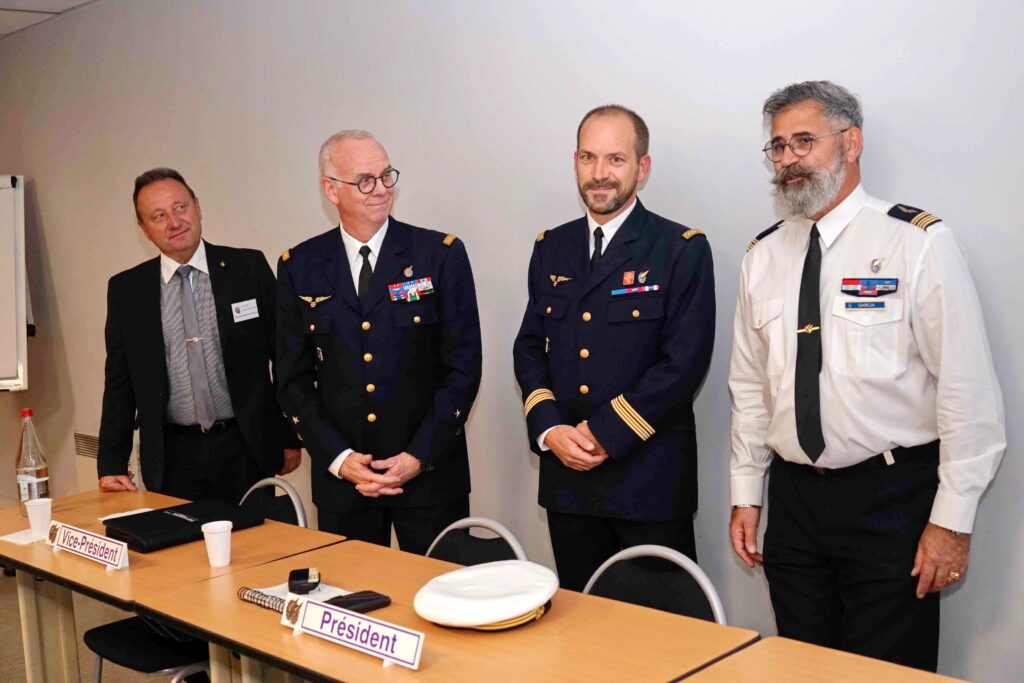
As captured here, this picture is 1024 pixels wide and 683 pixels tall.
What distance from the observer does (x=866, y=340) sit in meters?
2.51

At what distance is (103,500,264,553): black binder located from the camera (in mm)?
2676

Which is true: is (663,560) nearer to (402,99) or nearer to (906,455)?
(906,455)

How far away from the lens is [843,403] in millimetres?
2498

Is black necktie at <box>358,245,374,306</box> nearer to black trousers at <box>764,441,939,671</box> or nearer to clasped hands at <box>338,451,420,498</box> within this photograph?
clasped hands at <box>338,451,420,498</box>

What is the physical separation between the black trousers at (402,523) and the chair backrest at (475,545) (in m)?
0.41

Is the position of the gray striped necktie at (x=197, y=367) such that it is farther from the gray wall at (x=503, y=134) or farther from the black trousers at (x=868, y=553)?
the black trousers at (x=868, y=553)

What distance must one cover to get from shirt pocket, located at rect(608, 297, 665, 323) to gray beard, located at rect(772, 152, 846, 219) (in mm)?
487

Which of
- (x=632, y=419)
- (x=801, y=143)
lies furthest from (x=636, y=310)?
(x=801, y=143)

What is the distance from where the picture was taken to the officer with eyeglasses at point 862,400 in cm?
240

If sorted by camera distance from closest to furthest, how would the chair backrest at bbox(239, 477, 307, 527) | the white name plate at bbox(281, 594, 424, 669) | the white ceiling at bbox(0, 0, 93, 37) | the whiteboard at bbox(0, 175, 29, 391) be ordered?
the white name plate at bbox(281, 594, 424, 669) < the chair backrest at bbox(239, 477, 307, 527) < the white ceiling at bbox(0, 0, 93, 37) < the whiteboard at bbox(0, 175, 29, 391)

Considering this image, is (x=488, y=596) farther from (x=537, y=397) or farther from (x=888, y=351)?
(x=888, y=351)

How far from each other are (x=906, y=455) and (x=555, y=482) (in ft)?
3.48

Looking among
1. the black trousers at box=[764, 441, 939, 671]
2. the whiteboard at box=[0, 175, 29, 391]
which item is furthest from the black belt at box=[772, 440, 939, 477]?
the whiteboard at box=[0, 175, 29, 391]

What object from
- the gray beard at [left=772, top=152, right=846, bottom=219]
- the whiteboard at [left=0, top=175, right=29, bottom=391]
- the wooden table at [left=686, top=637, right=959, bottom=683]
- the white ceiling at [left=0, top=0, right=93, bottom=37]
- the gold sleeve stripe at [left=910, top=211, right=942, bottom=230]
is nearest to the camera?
the wooden table at [left=686, top=637, right=959, bottom=683]
